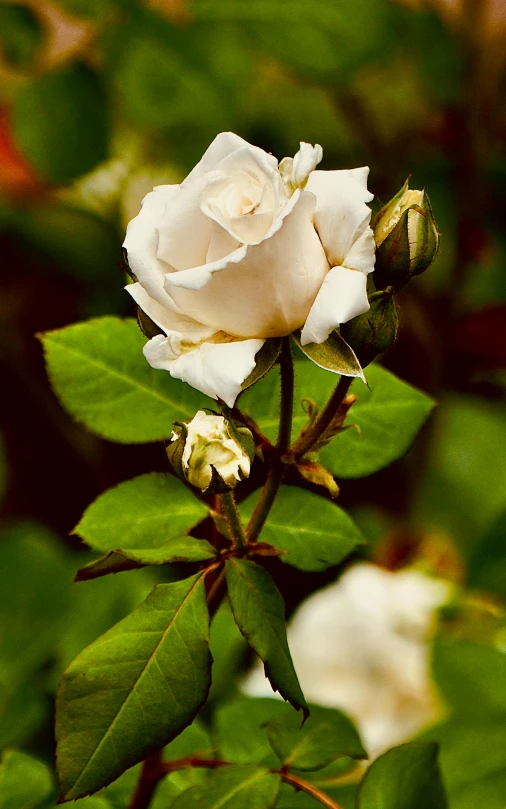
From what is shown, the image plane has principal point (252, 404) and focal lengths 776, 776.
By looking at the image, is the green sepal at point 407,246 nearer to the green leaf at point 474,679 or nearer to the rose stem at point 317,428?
the rose stem at point 317,428

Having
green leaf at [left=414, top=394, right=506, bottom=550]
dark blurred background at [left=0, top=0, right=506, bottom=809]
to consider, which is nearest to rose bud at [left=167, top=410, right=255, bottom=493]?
dark blurred background at [left=0, top=0, right=506, bottom=809]

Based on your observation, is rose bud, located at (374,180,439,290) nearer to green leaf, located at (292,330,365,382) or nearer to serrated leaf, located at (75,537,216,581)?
green leaf, located at (292,330,365,382)

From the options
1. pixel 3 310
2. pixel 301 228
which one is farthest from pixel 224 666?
pixel 3 310

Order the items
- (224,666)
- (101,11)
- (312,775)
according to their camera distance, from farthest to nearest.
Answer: (101,11) → (224,666) → (312,775)

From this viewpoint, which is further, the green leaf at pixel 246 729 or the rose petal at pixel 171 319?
the green leaf at pixel 246 729

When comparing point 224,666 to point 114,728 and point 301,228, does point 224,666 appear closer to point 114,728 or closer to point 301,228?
point 114,728

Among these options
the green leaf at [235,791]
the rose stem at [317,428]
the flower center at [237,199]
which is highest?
the flower center at [237,199]

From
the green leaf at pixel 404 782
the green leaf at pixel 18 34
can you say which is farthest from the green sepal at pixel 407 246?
the green leaf at pixel 18 34
